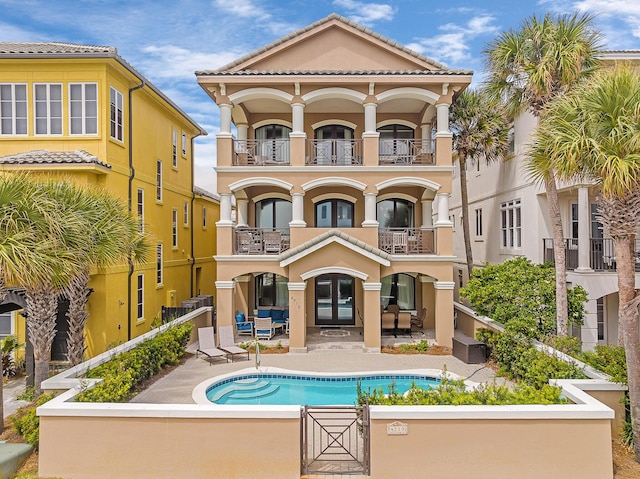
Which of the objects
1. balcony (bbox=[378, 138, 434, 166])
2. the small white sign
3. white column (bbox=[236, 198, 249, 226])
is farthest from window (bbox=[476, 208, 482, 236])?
the small white sign

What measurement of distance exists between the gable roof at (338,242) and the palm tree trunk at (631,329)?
28.2ft

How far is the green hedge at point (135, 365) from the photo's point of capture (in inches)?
359

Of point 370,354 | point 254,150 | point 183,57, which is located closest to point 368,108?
point 254,150

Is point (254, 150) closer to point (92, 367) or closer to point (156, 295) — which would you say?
point (156, 295)

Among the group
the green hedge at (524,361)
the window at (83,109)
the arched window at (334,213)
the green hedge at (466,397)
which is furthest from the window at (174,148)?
the green hedge at (466,397)

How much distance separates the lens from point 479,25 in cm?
1991

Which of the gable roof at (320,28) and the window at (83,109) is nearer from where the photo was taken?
the window at (83,109)

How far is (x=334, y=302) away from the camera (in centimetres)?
2064

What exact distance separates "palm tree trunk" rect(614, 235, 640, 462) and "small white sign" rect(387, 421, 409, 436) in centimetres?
464

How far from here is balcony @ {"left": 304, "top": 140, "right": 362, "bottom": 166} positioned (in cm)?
1903

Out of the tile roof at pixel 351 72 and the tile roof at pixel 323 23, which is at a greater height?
the tile roof at pixel 323 23

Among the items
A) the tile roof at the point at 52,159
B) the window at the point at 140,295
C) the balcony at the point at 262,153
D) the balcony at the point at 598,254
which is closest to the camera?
the tile roof at the point at 52,159

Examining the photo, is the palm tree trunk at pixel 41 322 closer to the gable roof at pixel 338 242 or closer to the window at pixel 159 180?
the gable roof at pixel 338 242

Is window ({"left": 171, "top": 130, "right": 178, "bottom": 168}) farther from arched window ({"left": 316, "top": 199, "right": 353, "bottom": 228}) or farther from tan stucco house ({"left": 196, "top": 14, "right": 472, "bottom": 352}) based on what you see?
arched window ({"left": 316, "top": 199, "right": 353, "bottom": 228})
